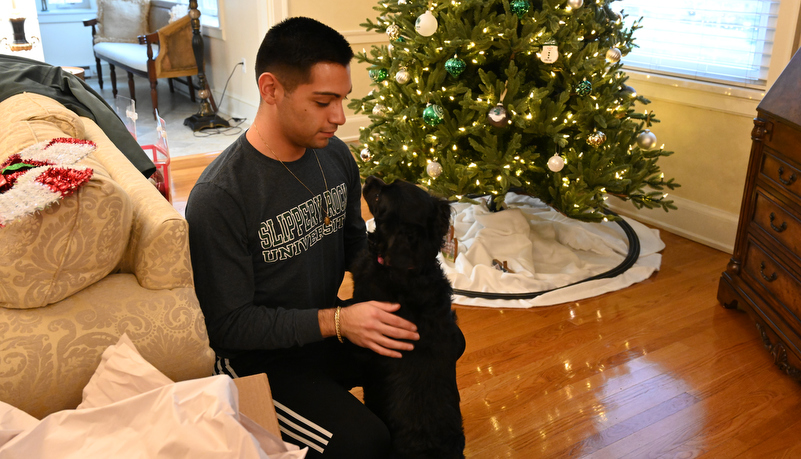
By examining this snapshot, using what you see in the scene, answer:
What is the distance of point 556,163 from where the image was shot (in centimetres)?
263

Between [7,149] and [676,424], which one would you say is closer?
[7,149]

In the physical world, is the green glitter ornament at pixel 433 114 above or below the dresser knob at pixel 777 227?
above

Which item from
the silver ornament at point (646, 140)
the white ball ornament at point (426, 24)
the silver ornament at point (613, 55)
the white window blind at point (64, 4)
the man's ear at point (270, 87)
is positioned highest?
the white window blind at point (64, 4)

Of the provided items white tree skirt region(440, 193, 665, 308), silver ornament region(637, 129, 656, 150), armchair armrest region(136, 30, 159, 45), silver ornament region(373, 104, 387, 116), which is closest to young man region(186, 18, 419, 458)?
white tree skirt region(440, 193, 665, 308)

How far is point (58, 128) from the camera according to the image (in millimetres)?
1861

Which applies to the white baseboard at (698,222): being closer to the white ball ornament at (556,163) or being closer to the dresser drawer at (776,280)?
the dresser drawer at (776,280)

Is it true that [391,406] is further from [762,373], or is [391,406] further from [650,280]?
[650,280]

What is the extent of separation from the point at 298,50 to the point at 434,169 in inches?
58.5

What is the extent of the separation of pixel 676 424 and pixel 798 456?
13.2 inches

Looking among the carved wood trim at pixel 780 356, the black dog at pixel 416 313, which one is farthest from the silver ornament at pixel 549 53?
the black dog at pixel 416 313

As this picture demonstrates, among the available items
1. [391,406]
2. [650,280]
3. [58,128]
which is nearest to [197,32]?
[58,128]

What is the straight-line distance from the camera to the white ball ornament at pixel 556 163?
2634 mm

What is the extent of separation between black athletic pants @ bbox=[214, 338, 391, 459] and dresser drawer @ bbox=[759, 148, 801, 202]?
1.71 metres

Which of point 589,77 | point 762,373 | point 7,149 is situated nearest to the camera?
point 7,149
